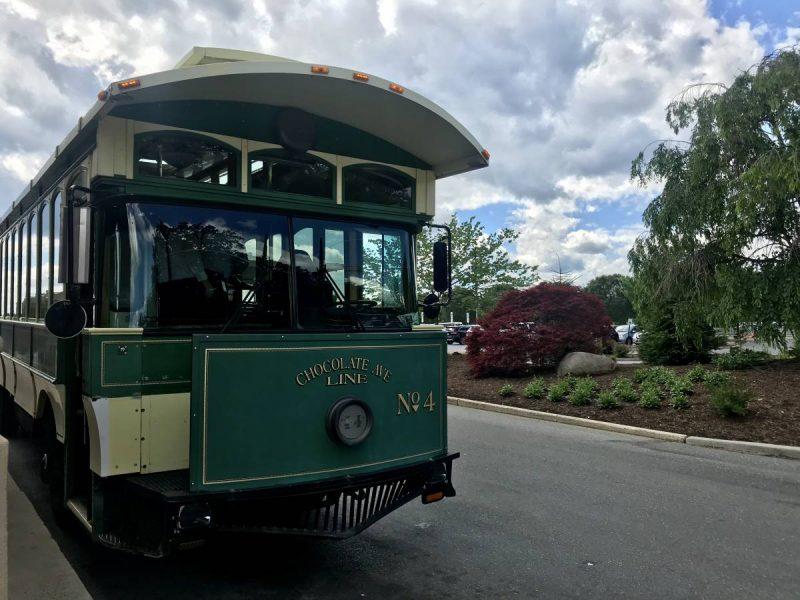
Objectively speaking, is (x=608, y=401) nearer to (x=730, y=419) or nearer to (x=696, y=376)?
(x=730, y=419)

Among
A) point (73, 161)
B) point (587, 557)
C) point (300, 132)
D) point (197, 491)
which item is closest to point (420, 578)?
point (587, 557)

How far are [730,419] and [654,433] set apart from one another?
3.87 ft

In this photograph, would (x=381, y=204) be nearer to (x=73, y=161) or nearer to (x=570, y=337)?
(x=73, y=161)

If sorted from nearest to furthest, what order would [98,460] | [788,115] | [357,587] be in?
[98,460] < [357,587] < [788,115]

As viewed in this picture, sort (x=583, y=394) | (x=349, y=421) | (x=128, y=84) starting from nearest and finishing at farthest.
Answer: (x=128, y=84) < (x=349, y=421) < (x=583, y=394)

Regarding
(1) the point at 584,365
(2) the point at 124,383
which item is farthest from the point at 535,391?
(2) the point at 124,383

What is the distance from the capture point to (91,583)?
4266 mm

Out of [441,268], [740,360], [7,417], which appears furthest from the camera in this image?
[740,360]

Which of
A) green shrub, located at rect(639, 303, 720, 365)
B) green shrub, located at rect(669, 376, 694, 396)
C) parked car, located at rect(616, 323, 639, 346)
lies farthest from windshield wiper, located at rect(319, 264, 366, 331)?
parked car, located at rect(616, 323, 639, 346)

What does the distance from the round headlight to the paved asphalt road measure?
3.34 feet

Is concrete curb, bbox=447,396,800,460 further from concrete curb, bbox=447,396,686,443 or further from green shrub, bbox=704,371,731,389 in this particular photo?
green shrub, bbox=704,371,731,389

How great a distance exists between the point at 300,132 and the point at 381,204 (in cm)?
87

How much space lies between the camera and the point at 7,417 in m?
8.34

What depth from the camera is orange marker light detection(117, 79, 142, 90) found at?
3.69m
